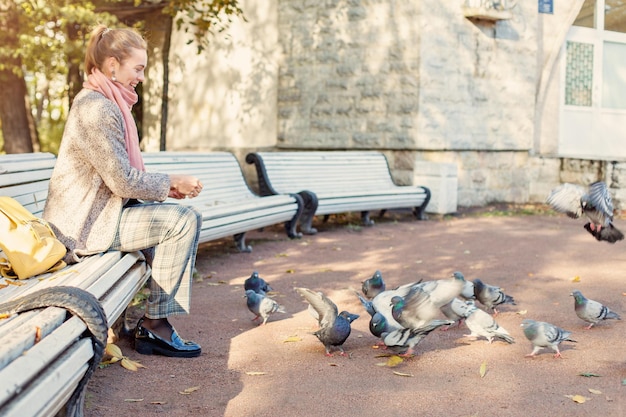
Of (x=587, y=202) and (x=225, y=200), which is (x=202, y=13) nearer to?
(x=225, y=200)

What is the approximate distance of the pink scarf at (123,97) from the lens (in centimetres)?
427

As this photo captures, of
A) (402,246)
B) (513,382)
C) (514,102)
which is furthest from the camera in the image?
(514,102)

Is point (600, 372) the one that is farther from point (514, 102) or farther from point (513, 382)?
point (514, 102)

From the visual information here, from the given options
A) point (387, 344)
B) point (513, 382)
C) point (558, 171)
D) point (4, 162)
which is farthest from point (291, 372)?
point (558, 171)

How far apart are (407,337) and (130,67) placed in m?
2.08

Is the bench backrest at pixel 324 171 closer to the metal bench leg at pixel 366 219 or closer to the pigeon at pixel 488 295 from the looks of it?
the metal bench leg at pixel 366 219

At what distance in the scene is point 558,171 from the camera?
13.5 metres

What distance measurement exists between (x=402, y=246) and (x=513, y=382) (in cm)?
487

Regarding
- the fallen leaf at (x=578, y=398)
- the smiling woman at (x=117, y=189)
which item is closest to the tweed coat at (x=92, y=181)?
the smiling woman at (x=117, y=189)

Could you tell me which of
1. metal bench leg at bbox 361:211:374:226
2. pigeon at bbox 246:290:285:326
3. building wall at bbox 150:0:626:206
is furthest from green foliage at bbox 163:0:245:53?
pigeon at bbox 246:290:285:326

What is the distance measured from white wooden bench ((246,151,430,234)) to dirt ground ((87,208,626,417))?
181 cm

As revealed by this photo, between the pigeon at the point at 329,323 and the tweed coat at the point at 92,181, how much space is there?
1.05 m

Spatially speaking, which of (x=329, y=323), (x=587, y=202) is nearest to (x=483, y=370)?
(x=329, y=323)

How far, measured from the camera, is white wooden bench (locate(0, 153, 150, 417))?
7.32 feet
